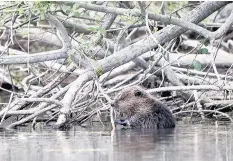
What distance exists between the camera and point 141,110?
31.0 ft

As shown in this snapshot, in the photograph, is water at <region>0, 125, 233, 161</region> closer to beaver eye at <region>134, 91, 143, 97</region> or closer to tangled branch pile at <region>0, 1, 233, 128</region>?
tangled branch pile at <region>0, 1, 233, 128</region>

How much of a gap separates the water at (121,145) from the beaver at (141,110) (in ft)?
1.55

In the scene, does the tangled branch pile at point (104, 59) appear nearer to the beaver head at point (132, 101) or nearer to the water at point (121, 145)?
the beaver head at point (132, 101)

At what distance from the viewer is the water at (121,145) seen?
5898mm

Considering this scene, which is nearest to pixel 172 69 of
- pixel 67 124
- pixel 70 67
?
pixel 70 67

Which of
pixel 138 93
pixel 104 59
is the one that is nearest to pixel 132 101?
pixel 138 93

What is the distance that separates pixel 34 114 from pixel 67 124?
16.2 inches

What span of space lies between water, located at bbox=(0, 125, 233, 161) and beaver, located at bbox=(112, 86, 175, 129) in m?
0.47

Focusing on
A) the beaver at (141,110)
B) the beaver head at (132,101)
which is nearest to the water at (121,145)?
the beaver at (141,110)

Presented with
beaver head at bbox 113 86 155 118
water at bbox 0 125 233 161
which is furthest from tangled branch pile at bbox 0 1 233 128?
water at bbox 0 125 233 161

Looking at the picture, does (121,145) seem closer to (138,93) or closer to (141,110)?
(141,110)

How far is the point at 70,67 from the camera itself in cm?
959

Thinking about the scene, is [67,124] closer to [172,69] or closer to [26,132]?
[26,132]

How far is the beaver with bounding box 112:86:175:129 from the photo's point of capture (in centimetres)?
895
